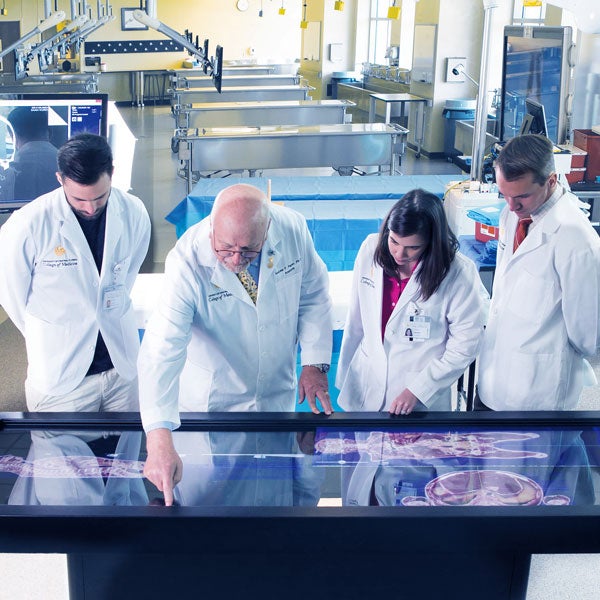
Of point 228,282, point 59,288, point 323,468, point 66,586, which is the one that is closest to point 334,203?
point 59,288

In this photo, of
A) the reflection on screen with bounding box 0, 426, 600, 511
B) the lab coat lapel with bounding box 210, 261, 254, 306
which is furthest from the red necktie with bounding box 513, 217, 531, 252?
the lab coat lapel with bounding box 210, 261, 254, 306

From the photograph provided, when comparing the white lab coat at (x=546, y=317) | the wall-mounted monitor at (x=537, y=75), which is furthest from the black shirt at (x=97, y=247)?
the wall-mounted monitor at (x=537, y=75)

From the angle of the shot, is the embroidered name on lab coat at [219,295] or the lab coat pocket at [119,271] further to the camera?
the lab coat pocket at [119,271]

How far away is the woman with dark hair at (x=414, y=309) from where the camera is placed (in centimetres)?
211

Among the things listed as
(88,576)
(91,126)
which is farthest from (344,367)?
(91,126)

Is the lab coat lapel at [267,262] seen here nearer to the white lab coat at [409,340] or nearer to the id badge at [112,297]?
the white lab coat at [409,340]

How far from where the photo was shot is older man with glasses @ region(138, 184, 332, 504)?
187 centimetres

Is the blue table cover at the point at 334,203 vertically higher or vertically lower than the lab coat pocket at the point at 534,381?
higher

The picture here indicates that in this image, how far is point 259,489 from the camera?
163 cm

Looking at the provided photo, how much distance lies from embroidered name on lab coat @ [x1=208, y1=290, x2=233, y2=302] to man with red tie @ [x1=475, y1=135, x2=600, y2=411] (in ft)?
2.85

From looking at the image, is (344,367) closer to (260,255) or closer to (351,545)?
(260,255)

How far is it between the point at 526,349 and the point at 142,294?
173 cm

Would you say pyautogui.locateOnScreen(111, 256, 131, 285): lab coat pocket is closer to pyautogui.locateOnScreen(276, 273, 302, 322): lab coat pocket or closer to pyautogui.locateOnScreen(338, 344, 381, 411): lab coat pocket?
pyautogui.locateOnScreen(276, 273, 302, 322): lab coat pocket

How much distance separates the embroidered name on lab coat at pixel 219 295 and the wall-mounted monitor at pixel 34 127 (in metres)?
1.99
